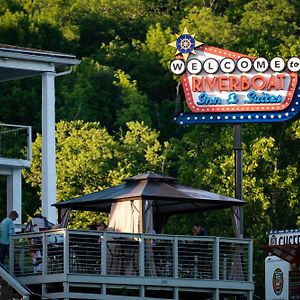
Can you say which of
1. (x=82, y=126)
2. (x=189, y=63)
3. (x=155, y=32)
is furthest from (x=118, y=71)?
(x=189, y=63)

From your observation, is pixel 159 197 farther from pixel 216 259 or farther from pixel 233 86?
pixel 233 86

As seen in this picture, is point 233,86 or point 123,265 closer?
point 123,265

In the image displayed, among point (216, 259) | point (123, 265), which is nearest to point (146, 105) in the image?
point (216, 259)

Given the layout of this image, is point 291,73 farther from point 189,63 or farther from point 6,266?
point 6,266

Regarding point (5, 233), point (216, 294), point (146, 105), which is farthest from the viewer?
point (146, 105)

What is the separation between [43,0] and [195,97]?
49924 mm

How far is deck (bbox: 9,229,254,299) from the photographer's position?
4559 cm

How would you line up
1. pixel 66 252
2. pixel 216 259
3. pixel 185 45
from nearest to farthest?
pixel 66 252 < pixel 216 259 < pixel 185 45

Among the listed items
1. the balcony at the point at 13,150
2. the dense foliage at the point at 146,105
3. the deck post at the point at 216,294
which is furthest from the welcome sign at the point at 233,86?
the dense foliage at the point at 146,105

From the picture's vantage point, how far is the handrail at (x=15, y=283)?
45.3m

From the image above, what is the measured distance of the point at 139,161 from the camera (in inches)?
3302

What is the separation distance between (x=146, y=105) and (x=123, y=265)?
48003mm

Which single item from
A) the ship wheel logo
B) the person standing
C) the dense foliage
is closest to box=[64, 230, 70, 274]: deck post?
the person standing

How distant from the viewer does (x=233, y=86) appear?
56062 millimetres
